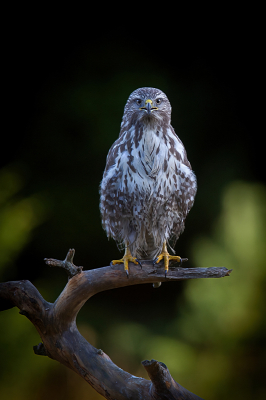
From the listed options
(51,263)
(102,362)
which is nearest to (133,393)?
(102,362)

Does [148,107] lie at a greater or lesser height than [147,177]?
greater

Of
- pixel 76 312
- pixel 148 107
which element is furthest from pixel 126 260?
pixel 148 107

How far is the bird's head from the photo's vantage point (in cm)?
221

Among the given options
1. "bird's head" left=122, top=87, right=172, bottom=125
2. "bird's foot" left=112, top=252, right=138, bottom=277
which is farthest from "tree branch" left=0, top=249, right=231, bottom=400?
"bird's head" left=122, top=87, right=172, bottom=125

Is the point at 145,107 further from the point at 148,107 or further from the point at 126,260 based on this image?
the point at 126,260

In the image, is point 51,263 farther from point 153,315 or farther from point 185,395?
point 153,315

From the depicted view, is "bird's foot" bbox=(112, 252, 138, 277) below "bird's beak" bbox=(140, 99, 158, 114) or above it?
below

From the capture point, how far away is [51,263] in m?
1.87

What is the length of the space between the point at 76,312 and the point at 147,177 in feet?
2.79

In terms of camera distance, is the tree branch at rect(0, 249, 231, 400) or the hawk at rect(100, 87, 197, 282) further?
the hawk at rect(100, 87, 197, 282)

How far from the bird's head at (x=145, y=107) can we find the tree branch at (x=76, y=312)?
0.83 meters

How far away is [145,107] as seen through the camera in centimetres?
218

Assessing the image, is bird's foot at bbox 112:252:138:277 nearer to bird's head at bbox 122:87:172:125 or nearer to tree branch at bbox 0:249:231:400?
tree branch at bbox 0:249:231:400

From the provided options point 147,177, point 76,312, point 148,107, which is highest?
point 148,107
